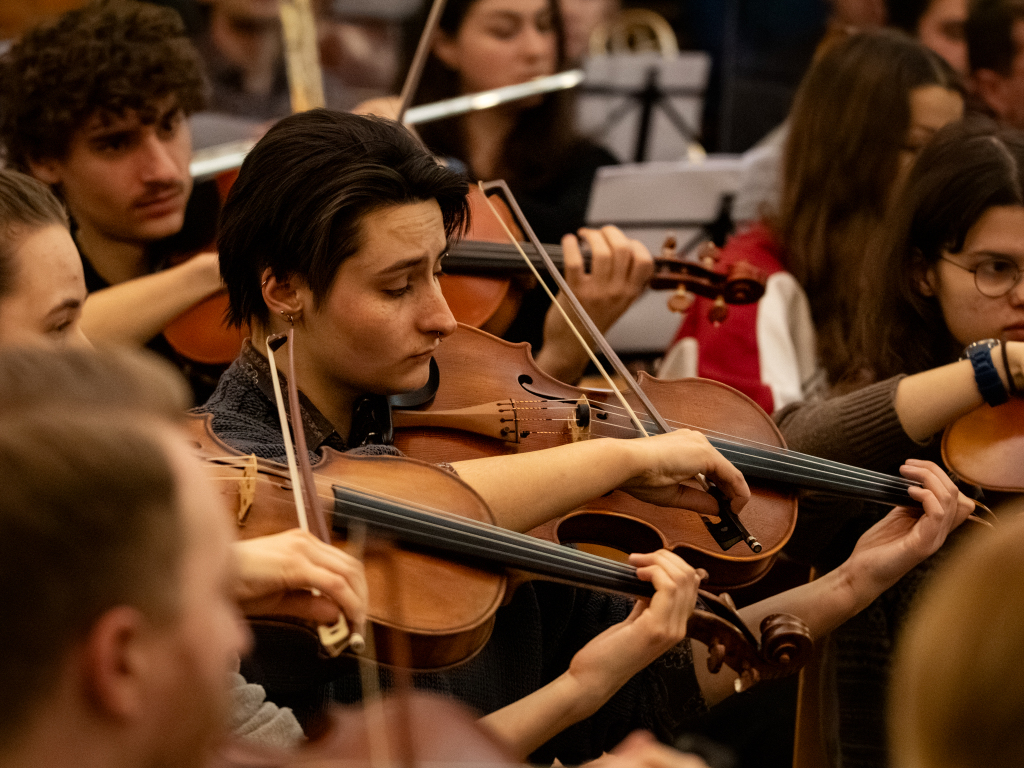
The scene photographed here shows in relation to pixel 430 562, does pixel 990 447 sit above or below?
below

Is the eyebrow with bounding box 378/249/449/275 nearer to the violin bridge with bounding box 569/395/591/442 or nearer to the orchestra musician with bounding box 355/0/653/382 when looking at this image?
the violin bridge with bounding box 569/395/591/442

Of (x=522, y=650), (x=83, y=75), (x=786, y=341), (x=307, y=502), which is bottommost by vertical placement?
(x=786, y=341)

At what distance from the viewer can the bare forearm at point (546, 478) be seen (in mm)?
1292

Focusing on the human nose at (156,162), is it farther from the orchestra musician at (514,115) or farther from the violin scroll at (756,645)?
the violin scroll at (756,645)

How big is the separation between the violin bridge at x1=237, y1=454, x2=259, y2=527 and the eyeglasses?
1.21m

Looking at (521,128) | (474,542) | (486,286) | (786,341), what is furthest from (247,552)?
(521,128)

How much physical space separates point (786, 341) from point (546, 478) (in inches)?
45.9

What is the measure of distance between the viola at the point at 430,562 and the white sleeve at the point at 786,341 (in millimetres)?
1056

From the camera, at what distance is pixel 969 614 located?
0.69 meters

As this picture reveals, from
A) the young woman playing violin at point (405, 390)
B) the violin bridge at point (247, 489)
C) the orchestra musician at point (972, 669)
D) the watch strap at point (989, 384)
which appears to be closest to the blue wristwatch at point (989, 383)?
the watch strap at point (989, 384)

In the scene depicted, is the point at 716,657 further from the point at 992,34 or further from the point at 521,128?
the point at 992,34

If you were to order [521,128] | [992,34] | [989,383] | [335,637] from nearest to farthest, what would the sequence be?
[335,637] < [989,383] < [521,128] < [992,34]

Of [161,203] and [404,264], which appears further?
[161,203]

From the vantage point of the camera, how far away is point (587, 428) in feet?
5.08
